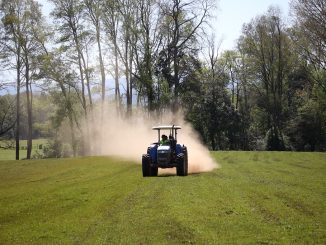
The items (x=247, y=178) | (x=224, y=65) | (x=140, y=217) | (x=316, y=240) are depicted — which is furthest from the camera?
(x=224, y=65)

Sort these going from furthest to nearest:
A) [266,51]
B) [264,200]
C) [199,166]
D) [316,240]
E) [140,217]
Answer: [266,51], [199,166], [264,200], [140,217], [316,240]

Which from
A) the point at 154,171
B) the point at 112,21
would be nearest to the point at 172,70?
the point at 112,21

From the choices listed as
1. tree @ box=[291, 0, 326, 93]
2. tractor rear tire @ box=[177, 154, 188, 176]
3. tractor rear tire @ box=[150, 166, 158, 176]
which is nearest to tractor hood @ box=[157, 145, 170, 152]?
tractor rear tire @ box=[177, 154, 188, 176]

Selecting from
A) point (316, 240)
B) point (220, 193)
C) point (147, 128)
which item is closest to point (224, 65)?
point (147, 128)

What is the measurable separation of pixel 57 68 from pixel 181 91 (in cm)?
1851

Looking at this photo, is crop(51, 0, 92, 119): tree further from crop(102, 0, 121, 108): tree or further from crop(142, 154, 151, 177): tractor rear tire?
crop(142, 154, 151, 177): tractor rear tire

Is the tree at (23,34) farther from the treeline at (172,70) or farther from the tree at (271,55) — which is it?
the tree at (271,55)

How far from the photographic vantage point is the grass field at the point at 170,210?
1148cm

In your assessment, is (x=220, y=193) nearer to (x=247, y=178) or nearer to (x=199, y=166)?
(x=247, y=178)

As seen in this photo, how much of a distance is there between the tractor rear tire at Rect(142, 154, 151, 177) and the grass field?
2.87ft

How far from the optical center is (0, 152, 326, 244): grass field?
11.5 meters

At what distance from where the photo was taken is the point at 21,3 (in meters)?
50.6

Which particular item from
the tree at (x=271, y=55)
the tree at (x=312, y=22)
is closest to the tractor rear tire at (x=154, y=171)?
the tree at (x=312, y=22)

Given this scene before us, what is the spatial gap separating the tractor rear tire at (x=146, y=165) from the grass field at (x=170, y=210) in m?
0.88
